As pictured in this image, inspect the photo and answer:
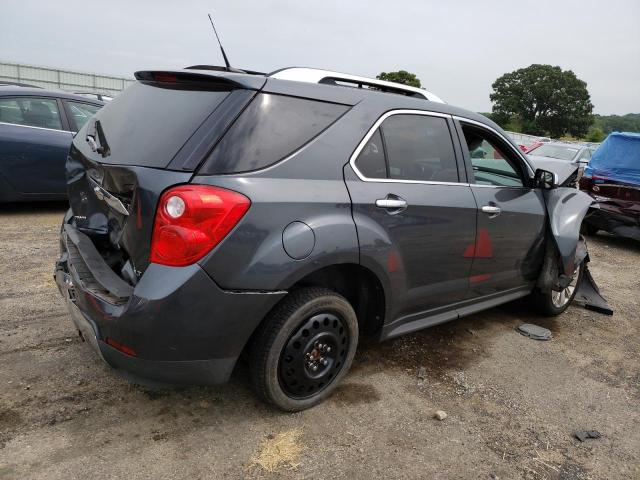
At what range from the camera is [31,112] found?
608cm

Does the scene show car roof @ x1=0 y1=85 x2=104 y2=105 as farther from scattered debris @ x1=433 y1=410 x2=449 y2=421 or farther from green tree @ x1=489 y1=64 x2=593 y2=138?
green tree @ x1=489 y1=64 x2=593 y2=138

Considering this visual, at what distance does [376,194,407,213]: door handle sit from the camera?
2650 millimetres

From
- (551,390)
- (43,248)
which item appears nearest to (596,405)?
(551,390)

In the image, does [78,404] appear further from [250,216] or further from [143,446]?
[250,216]

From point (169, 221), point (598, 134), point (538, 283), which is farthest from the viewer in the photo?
point (598, 134)

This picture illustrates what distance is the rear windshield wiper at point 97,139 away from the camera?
258 cm

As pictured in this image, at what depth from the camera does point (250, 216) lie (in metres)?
2.16

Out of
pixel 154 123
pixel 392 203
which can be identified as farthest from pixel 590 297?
pixel 154 123

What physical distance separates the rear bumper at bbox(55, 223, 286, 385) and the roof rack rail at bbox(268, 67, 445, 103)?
3.70 ft

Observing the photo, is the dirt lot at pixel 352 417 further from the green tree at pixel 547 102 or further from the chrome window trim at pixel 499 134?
the green tree at pixel 547 102

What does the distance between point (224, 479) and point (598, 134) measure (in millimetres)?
64974

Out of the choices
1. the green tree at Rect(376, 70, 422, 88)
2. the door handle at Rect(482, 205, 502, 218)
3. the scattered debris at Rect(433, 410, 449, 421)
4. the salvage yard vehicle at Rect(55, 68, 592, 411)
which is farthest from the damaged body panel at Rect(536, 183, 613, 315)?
the green tree at Rect(376, 70, 422, 88)

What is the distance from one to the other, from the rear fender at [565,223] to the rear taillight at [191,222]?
9.31 ft

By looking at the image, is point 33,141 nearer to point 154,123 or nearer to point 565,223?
point 154,123
